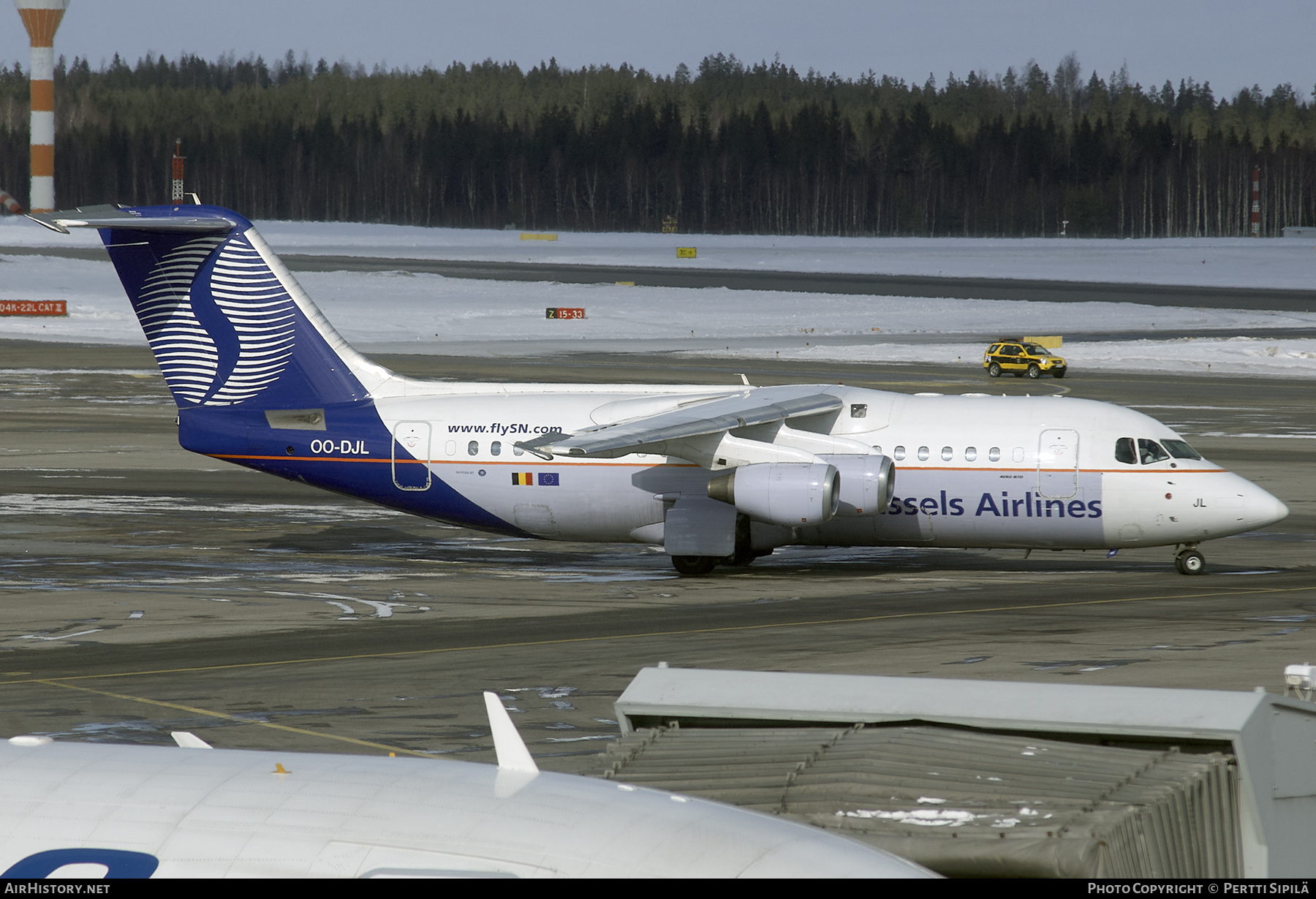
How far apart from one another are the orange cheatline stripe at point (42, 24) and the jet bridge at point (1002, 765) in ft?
520

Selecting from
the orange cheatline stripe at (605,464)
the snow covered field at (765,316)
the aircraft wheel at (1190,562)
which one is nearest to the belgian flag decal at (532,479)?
the orange cheatline stripe at (605,464)

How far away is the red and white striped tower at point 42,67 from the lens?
149m

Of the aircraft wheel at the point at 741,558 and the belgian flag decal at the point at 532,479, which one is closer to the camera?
the belgian flag decal at the point at 532,479

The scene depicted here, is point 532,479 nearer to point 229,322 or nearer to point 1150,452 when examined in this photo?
point 229,322

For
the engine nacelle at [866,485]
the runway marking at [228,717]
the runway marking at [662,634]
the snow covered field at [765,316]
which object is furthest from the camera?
the snow covered field at [765,316]

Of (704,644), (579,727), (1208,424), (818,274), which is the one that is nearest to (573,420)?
(704,644)

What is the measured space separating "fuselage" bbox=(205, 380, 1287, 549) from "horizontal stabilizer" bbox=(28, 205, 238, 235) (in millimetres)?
4118

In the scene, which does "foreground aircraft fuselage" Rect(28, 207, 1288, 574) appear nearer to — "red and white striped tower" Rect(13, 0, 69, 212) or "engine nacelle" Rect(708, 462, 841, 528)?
"engine nacelle" Rect(708, 462, 841, 528)

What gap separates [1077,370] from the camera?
232ft

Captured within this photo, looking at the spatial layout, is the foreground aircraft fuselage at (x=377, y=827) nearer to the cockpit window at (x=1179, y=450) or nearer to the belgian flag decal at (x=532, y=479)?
the belgian flag decal at (x=532, y=479)

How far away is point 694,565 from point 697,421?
266 centimetres

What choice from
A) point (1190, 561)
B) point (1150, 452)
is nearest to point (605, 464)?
point (1150, 452)

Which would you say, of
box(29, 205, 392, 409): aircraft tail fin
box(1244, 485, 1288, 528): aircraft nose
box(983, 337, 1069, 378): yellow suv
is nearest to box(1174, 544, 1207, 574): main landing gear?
box(1244, 485, 1288, 528): aircraft nose

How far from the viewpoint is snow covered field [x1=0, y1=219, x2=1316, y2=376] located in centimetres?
7725
